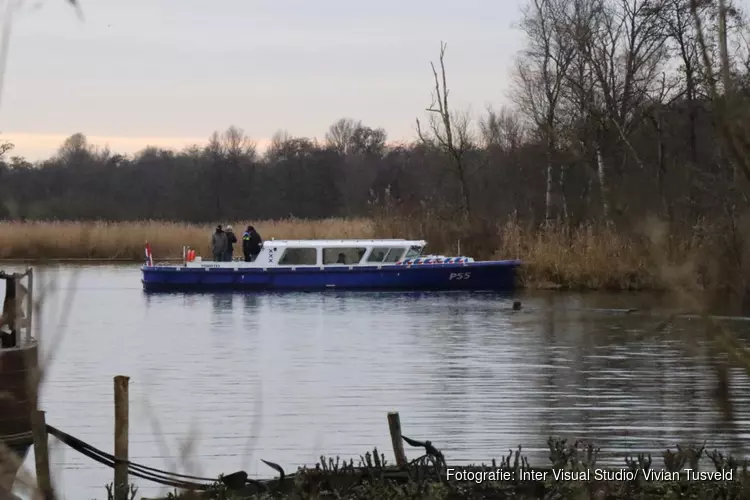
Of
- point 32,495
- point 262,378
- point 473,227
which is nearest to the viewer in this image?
point 32,495

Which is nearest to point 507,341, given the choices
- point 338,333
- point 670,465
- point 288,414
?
point 338,333

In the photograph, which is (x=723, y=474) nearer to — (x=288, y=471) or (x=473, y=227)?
(x=288, y=471)

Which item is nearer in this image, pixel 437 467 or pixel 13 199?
pixel 13 199

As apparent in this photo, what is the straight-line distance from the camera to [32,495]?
2.32m

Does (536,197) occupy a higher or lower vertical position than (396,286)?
higher

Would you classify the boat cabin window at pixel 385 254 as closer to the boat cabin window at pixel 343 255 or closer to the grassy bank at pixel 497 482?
the boat cabin window at pixel 343 255

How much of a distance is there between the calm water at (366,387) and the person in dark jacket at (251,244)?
31.0 feet

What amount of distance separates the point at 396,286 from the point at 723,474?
88.9 feet

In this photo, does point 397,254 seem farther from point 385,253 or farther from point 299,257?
point 299,257

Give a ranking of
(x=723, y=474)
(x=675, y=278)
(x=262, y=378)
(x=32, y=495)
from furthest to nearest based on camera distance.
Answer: (x=262, y=378)
(x=723, y=474)
(x=675, y=278)
(x=32, y=495)

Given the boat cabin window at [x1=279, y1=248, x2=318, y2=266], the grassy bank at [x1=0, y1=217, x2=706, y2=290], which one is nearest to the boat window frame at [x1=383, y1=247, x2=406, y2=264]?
the boat cabin window at [x1=279, y1=248, x2=318, y2=266]

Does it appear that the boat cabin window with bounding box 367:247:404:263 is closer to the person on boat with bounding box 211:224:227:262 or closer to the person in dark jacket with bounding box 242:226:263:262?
the person in dark jacket with bounding box 242:226:263:262

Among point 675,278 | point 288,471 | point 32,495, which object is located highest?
point 675,278

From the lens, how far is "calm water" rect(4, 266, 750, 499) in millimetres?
9562
